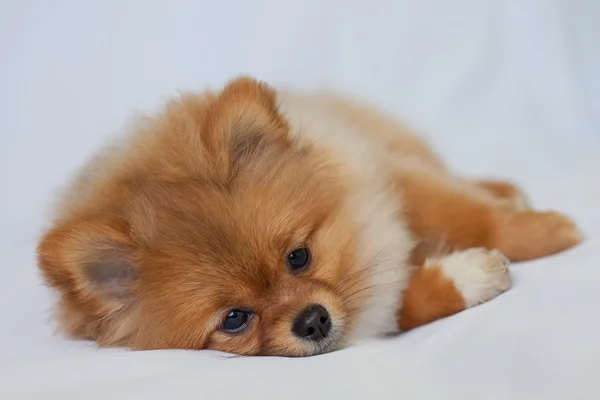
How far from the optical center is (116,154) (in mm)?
2779

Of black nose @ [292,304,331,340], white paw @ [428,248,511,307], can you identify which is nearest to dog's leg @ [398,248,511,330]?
white paw @ [428,248,511,307]

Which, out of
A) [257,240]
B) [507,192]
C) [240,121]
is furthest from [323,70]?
[257,240]

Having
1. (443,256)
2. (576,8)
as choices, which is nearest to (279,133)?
(443,256)

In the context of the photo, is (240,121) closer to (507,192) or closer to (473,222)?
(473,222)

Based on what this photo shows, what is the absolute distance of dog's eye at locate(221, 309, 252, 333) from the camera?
2.41 metres

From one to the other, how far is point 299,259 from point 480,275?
2.12 feet

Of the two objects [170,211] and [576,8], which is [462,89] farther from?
[170,211]

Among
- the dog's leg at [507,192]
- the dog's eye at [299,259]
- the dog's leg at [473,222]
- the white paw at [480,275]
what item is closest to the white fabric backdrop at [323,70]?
the dog's leg at [507,192]

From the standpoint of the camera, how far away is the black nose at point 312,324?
93.1 inches

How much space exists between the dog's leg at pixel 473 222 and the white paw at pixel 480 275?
244 millimetres

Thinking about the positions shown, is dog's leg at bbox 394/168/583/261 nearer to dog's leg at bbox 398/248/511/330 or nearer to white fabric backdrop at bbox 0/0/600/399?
dog's leg at bbox 398/248/511/330

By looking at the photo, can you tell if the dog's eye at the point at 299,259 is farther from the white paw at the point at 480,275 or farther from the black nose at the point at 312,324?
the white paw at the point at 480,275

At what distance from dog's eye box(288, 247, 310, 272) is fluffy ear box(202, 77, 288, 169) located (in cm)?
37

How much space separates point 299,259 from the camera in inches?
98.4
